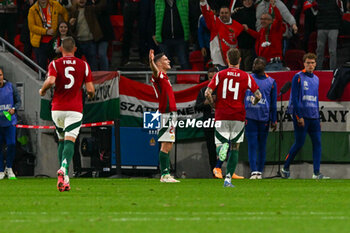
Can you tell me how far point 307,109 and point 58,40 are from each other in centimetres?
676

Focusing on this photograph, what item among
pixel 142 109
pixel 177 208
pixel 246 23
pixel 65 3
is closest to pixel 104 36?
pixel 65 3

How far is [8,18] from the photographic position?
78.0 ft

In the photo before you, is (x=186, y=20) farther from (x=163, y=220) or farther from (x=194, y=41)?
(x=163, y=220)

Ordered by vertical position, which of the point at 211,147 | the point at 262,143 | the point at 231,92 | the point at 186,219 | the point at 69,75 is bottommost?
the point at 211,147

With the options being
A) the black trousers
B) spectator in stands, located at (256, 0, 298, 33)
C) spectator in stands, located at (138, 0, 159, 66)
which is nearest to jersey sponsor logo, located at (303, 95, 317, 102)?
the black trousers

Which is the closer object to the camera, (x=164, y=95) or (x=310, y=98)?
(x=164, y=95)

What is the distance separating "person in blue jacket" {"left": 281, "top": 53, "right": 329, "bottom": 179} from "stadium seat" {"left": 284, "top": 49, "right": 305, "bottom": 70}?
150 inches

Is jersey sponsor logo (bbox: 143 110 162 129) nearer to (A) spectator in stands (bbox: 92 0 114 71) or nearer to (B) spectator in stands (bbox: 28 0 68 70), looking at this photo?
(A) spectator in stands (bbox: 92 0 114 71)

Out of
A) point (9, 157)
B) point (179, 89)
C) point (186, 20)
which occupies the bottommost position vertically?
point (9, 157)

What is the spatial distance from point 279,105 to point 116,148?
11.7 feet

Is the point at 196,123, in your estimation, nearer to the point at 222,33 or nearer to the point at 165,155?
the point at 222,33

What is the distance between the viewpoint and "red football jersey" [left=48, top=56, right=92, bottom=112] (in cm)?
1376

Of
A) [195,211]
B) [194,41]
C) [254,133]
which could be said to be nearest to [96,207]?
[195,211]

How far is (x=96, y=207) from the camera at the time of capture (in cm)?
1073
